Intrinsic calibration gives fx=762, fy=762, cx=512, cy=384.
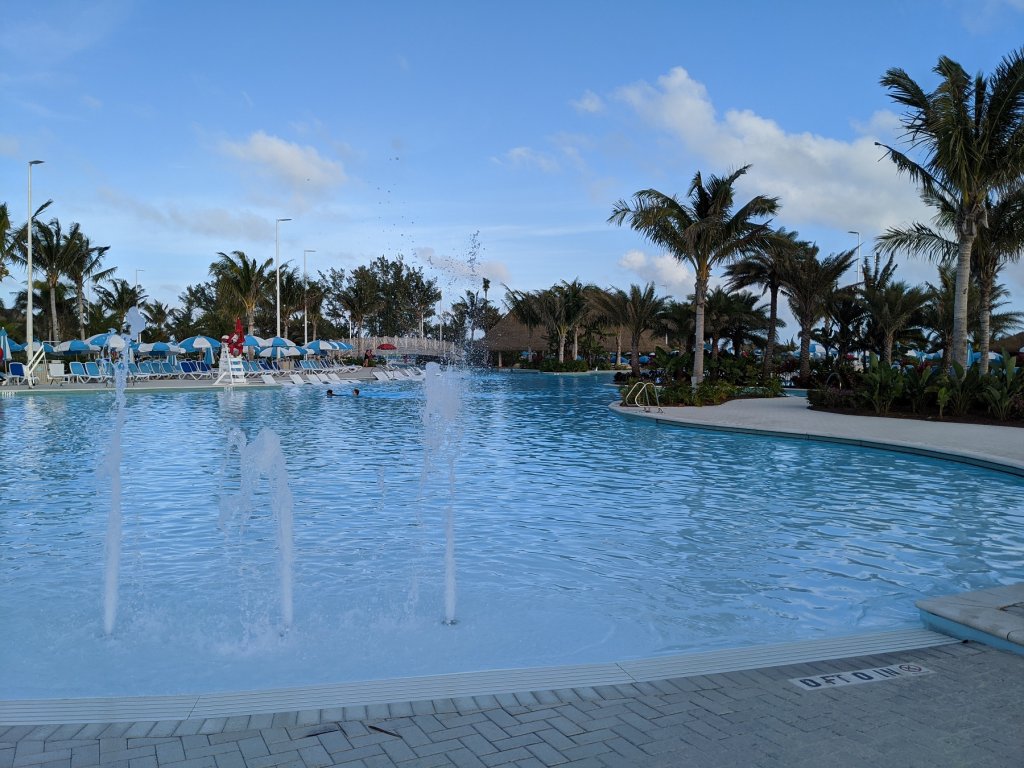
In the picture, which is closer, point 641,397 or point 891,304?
point 641,397

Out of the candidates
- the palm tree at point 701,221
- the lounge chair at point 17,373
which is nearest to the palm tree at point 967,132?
the palm tree at point 701,221

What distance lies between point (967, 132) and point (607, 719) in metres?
18.0

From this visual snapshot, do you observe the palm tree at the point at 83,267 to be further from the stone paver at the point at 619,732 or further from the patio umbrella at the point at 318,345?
the stone paver at the point at 619,732

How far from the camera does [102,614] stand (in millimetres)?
5215

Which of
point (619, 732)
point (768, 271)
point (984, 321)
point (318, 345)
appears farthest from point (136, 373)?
point (619, 732)

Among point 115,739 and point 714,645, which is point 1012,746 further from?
point 115,739

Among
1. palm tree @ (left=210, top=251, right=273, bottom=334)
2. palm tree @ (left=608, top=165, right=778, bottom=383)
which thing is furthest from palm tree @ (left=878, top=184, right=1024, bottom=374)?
palm tree @ (left=210, top=251, right=273, bottom=334)

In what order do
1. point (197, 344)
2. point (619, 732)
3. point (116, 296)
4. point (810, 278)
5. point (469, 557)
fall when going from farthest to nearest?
1. point (116, 296)
2. point (197, 344)
3. point (810, 278)
4. point (469, 557)
5. point (619, 732)

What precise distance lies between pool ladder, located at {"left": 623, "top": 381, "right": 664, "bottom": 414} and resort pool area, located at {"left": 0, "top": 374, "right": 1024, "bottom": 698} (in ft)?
24.4

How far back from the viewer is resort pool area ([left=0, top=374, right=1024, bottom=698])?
4.64m

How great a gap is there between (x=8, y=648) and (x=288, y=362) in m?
45.7

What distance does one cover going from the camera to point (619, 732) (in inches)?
124

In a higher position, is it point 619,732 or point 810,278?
point 810,278

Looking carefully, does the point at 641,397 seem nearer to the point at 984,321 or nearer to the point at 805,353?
the point at 984,321
